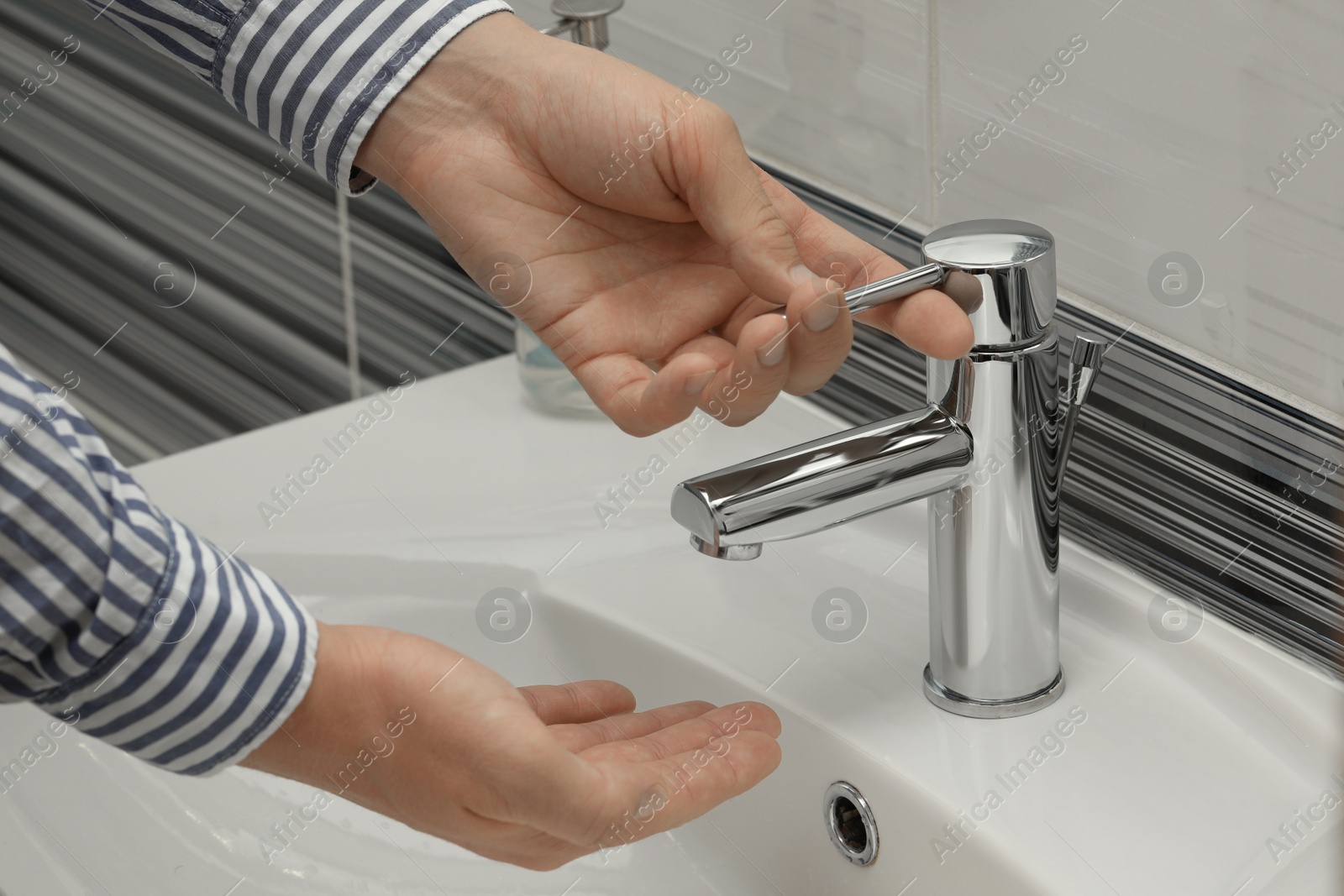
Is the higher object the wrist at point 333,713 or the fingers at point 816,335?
the fingers at point 816,335

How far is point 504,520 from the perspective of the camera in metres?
0.68

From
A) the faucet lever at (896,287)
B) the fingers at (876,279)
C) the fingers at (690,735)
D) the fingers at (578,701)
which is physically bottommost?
the fingers at (578,701)

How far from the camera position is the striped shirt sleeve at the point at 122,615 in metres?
0.35

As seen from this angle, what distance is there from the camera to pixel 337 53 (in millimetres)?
566

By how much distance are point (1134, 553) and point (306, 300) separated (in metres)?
0.69

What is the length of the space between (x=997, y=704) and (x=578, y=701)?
0.53 ft

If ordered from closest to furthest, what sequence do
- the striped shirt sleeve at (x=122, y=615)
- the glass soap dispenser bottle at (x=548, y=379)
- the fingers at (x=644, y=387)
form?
the striped shirt sleeve at (x=122, y=615)
the fingers at (x=644, y=387)
the glass soap dispenser bottle at (x=548, y=379)

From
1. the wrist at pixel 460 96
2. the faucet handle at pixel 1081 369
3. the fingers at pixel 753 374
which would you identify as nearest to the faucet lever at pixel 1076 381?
the faucet handle at pixel 1081 369

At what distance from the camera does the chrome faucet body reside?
45 centimetres

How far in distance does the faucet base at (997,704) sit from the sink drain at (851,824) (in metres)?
0.05

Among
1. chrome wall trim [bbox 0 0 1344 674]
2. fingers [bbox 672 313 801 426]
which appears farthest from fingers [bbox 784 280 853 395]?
chrome wall trim [bbox 0 0 1344 674]

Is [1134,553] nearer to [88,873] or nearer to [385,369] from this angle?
[88,873]

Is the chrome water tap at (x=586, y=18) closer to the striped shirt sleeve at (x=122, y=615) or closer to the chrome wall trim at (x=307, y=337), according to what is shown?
the chrome wall trim at (x=307, y=337)

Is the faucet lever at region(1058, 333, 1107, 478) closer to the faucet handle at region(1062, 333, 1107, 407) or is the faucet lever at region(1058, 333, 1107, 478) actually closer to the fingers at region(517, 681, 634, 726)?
the faucet handle at region(1062, 333, 1107, 407)
